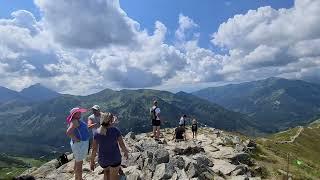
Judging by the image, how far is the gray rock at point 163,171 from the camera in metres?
23.1

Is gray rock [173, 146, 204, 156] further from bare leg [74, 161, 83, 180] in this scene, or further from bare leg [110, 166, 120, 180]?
bare leg [110, 166, 120, 180]

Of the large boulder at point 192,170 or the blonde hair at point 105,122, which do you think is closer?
the blonde hair at point 105,122

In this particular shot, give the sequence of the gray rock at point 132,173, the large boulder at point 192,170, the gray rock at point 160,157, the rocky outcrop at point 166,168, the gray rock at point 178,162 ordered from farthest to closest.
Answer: the gray rock at point 160,157 < the gray rock at point 178,162 < the large boulder at point 192,170 < the rocky outcrop at point 166,168 < the gray rock at point 132,173

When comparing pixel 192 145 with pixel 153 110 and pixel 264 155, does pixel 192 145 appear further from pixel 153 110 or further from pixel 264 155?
pixel 264 155

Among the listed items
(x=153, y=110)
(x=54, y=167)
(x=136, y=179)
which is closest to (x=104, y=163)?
(x=136, y=179)

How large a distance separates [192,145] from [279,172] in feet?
23.6

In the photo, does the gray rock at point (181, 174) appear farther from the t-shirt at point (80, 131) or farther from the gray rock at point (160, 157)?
the t-shirt at point (80, 131)

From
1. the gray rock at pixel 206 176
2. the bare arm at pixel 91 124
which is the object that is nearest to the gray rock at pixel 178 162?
the gray rock at pixel 206 176

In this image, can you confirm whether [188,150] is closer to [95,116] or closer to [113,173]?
[95,116]

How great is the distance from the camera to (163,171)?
76.6ft

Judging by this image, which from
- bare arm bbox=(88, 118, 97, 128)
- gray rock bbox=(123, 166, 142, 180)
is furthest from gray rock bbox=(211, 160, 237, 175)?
bare arm bbox=(88, 118, 97, 128)

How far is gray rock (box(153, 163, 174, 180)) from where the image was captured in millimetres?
23055

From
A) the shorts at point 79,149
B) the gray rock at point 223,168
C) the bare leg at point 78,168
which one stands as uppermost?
the shorts at point 79,149

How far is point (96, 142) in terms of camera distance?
16.6 metres
